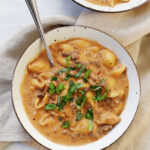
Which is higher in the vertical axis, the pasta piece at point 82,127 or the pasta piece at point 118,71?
the pasta piece at point 118,71

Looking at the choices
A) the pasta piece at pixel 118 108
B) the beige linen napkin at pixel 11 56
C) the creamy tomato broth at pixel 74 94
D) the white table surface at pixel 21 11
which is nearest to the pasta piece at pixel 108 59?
the creamy tomato broth at pixel 74 94

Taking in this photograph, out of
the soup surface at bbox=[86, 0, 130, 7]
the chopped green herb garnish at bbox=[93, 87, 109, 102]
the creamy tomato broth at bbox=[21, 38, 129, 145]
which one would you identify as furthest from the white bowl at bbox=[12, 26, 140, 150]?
the soup surface at bbox=[86, 0, 130, 7]

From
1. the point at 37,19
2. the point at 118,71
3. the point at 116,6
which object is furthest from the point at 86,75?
the point at 116,6

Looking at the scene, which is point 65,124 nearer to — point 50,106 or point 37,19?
point 50,106

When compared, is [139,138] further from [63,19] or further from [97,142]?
[63,19]

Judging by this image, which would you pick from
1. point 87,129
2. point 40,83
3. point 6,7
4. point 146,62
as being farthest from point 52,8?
point 87,129

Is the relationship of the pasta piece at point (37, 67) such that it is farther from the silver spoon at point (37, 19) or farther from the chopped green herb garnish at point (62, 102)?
the chopped green herb garnish at point (62, 102)

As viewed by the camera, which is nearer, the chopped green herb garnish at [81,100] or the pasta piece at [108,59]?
the chopped green herb garnish at [81,100]
